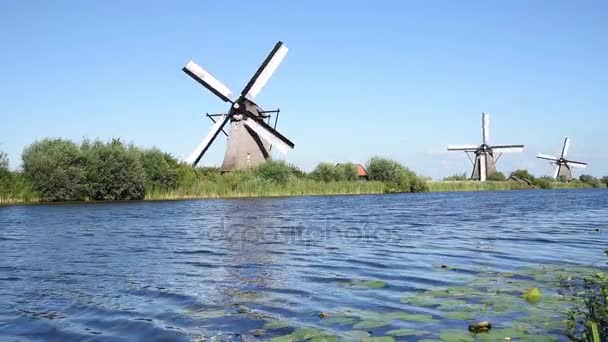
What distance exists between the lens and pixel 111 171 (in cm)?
3419

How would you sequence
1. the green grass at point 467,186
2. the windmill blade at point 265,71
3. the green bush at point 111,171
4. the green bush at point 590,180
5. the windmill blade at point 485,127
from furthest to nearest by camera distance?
1. the green bush at point 590,180
2. the windmill blade at point 485,127
3. the green grass at point 467,186
4. the windmill blade at point 265,71
5. the green bush at point 111,171

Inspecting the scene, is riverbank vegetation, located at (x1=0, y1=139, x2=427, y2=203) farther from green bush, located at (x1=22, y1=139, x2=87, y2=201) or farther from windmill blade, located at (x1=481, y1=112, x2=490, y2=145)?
windmill blade, located at (x1=481, y1=112, x2=490, y2=145)

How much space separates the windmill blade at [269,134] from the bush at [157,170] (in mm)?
6395

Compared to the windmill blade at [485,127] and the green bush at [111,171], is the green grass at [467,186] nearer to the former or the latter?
the windmill blade at [485,127]

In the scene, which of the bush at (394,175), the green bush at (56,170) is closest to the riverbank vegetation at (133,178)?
the green bush at (56,170)

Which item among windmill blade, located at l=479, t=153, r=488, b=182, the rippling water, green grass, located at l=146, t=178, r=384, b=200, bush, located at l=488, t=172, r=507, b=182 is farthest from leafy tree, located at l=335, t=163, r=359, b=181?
the rippling water

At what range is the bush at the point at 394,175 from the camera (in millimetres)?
55281

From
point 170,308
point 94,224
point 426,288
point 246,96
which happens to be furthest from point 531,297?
point 246,96

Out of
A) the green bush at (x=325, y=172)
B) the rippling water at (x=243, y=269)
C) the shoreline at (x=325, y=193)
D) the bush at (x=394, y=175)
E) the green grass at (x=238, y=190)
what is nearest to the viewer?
the rippling water at (x=243, y=269)

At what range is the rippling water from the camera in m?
6.41

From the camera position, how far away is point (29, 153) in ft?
107

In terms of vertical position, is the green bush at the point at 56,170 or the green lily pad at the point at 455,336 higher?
→ the green bush at the point at 56,170

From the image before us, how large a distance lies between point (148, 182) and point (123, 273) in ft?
90.7

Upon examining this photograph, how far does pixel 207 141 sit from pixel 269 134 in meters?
4.72
